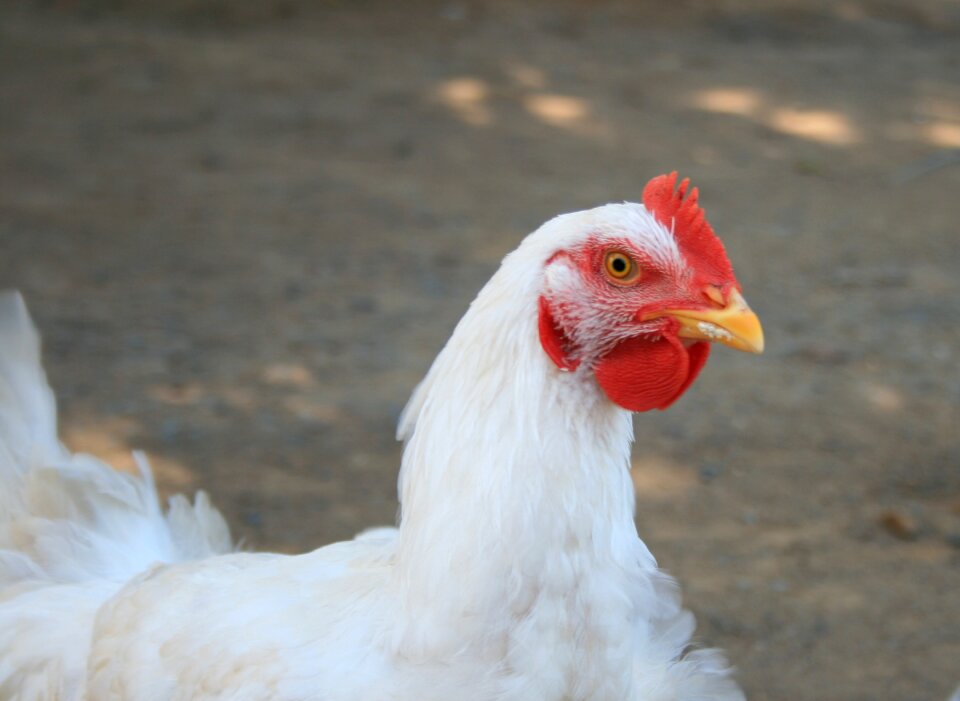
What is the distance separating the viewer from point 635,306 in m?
2.37

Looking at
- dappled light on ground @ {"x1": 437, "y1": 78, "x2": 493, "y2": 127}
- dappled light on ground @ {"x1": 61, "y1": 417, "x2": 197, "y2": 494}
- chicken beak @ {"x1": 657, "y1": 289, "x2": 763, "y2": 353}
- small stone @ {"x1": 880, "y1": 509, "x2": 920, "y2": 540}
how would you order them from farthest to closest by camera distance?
dappled light on ground @ {"x1": 437, "y1": 78, "x2": 493, "y2": 127} < dappled light on ground @ {"x1": 61, "y1": 417, "x2": 197, "y2": 494} < small stone @ {"x1": 880, "y1": 509, "x2": 920, "y2": 540} < chicken beak @ {"x1": 657, "y1": 289, "x2": 763, "y2": 353}

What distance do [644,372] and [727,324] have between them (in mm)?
195

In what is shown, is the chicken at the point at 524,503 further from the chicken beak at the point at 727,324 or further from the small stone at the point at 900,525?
the small stone at the point at 900,525

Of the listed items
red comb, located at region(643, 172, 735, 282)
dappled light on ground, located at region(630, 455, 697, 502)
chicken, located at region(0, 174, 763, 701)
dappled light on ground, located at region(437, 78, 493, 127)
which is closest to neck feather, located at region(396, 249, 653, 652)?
chicken, located at region(0, 174, 763, 701)

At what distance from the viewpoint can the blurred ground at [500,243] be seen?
471 cm

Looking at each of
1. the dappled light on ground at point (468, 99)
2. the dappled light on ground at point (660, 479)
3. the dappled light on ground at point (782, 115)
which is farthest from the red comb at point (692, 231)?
the dappled light on ground at point (782, 115)

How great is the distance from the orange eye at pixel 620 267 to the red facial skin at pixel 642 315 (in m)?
0.01

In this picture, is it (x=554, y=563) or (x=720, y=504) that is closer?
(x=554, y=563)

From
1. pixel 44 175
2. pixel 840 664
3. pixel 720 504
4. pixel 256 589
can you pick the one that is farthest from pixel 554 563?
pixel 44 175

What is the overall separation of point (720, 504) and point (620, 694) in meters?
2.56

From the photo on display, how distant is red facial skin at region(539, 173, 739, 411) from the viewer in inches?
92.9

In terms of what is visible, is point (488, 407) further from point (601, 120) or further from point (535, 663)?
point (601, 120)

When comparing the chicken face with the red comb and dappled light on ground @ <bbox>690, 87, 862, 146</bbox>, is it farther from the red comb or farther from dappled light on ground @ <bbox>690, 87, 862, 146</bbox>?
dappled light on ground @ <bbox>690, 87, 862, 146</bbox>

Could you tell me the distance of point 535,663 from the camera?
2338 mm
